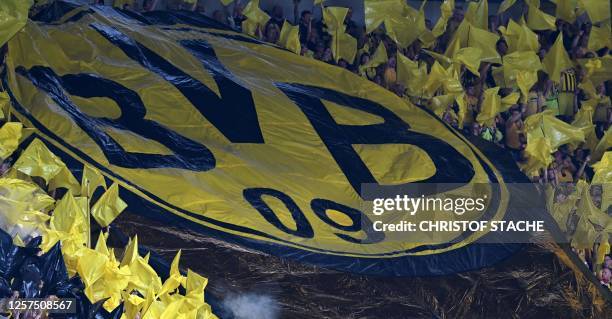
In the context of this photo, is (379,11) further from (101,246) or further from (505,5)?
(101,246)

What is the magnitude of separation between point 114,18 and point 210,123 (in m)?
0.87

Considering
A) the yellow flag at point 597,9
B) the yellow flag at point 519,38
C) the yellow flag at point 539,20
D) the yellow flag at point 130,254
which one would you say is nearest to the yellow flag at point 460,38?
the yellow flag at point 519,38

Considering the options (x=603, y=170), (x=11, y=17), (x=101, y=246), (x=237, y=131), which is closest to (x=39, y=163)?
(x=101, y=246)

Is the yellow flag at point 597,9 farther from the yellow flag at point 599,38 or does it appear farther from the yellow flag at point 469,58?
the yellow flag at point 469,58

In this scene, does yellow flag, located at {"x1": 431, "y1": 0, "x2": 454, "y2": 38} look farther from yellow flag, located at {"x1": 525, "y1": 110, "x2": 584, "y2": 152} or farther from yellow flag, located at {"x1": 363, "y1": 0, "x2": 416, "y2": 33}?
yellow flag, located at {"x1": 525, "y1": 110, "x2": 584, "y2": 152}

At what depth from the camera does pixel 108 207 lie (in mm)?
5133

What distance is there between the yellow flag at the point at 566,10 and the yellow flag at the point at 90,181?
10.5ft

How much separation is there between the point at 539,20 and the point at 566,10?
0.26 metres

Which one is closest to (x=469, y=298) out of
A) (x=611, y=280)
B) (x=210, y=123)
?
(x=611, y=280)

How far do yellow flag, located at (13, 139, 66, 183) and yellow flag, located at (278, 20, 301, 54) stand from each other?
181 cm

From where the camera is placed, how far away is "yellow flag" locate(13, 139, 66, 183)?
202 inches

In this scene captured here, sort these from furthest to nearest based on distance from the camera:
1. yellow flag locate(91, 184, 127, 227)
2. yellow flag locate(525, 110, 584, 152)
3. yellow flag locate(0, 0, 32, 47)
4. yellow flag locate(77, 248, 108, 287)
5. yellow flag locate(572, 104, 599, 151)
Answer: yellow flag locate(572, 104, 599, 151)
yellow flag locate(525, 110, 584, 152)
yellow flag locate(0, 0, 32, 47)
yellow flag locate(91, 184, 127, 227)
yellow flag locate(77, 248, 108, 287)

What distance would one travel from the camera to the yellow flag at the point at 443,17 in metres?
6.71

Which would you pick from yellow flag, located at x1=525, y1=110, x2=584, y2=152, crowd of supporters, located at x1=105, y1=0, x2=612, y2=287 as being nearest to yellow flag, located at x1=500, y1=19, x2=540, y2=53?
crowd of supporters, located at x1=105, y1=0, x2=612, y2=287
